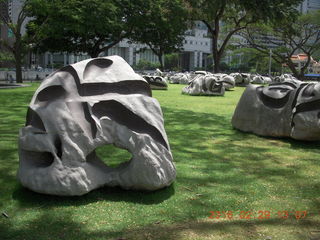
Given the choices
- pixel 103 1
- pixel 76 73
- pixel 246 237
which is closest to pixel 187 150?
pixel 76 73

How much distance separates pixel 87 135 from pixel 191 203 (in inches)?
53.6

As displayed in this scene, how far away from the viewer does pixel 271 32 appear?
4056cm

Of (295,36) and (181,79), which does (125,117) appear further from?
(295,36)

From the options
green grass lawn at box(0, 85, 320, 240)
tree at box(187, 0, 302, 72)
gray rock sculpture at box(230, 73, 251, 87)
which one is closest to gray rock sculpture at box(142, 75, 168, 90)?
tree at box(187, 0, 302, 72)

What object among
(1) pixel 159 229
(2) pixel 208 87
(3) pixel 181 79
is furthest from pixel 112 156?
(3) pixel 181 79

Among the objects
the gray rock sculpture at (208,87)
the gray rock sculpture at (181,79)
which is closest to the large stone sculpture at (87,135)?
the gray rock sculpture at (208,87)

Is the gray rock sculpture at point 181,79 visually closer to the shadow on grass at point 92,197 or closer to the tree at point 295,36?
the tree at point 295,36

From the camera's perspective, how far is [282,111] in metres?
7.56

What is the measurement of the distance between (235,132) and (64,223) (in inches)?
226

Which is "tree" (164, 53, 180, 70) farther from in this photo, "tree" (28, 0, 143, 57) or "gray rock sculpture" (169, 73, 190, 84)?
"tree" (28, 0, 143, 57)

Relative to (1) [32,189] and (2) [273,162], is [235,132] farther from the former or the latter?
(1) [32,189]
